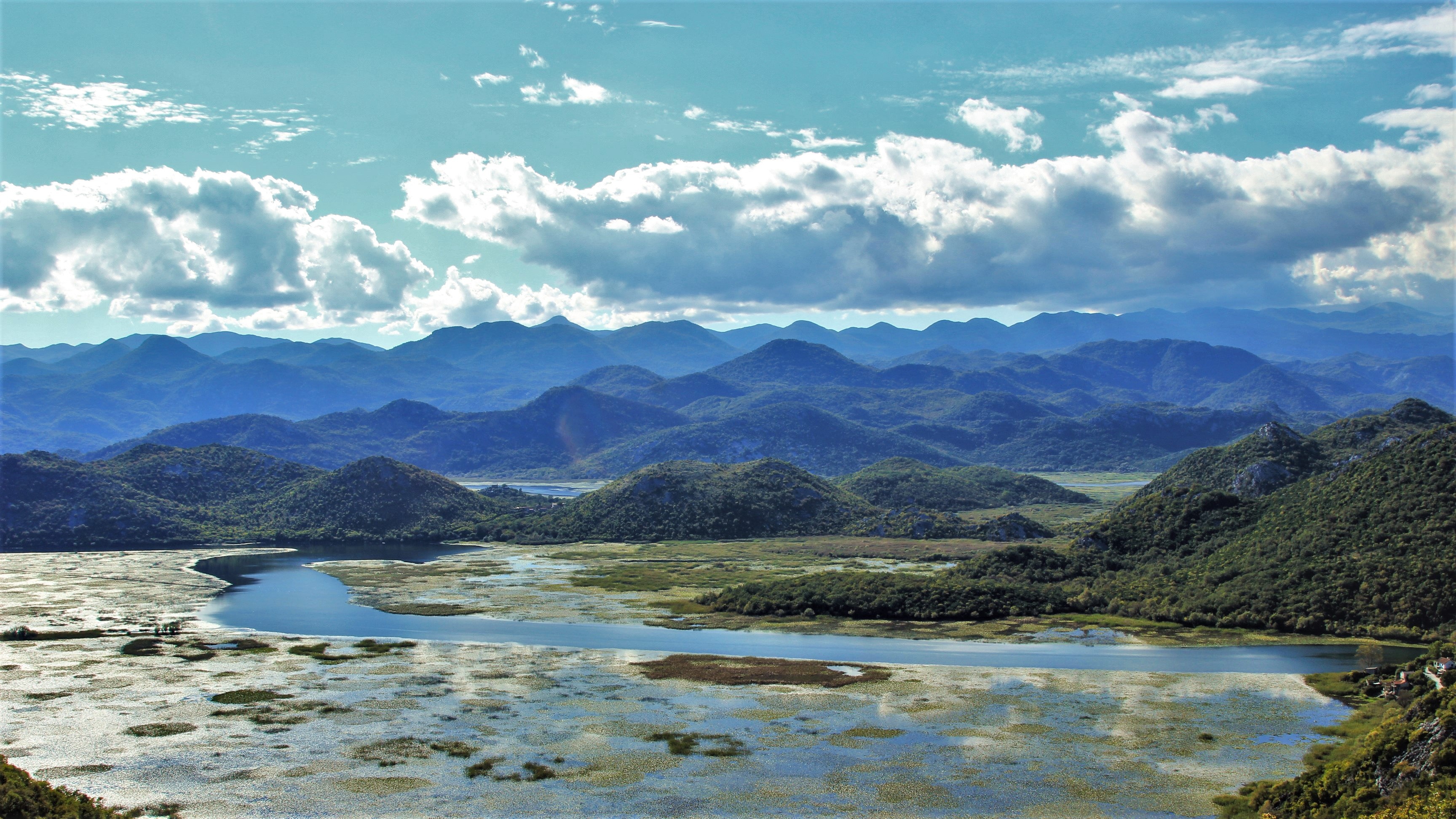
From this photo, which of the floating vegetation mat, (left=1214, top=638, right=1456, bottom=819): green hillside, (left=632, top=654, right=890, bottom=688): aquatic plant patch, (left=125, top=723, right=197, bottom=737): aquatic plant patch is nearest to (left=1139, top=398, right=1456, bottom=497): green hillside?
the floating vegetation mat

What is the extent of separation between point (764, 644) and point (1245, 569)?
6540 centimetres

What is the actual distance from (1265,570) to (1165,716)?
54704 mm

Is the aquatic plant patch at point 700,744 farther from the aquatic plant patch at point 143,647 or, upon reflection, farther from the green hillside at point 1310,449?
the green hillside at point 1310,449

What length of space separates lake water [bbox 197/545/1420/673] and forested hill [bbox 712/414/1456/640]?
10691 mm

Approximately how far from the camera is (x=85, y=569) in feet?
586

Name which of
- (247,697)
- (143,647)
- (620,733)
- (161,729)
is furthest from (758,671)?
(143,647)

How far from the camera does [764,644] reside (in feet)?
370

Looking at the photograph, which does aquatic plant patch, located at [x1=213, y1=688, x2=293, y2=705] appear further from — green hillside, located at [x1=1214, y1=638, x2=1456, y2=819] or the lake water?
green hillside, located at [x1=1214, y1=638, x2=1456, y2=819]

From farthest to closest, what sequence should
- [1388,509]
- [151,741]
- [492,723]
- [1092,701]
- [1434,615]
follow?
[1388,509]
[1434,615]
[1092,701]
[492,723]
[151,741]

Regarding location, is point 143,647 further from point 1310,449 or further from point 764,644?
point 1310,449

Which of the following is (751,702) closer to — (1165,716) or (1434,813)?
(1165,716)

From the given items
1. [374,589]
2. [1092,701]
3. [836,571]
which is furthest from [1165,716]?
[374,589]

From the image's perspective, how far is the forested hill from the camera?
109 m

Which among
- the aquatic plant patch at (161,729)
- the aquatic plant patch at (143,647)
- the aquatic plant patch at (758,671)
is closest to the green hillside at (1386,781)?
the aquatic plant patch at (758,671)
